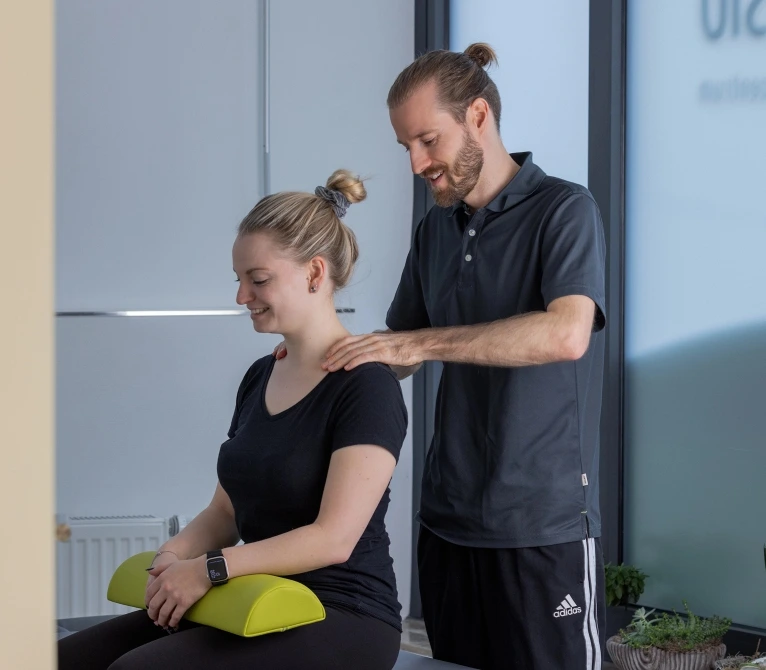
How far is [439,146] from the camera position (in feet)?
6.12

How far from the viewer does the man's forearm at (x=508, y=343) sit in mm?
1648

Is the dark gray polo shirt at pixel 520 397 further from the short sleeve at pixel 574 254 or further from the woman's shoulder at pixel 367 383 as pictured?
the woman's shoulder at pixel 367 383

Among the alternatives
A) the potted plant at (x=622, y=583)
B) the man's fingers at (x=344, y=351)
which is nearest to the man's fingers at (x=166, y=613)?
the man's fingers at (x=344, y=351)

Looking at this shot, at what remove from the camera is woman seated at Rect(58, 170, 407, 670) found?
1.46 meters

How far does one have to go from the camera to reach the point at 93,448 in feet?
10.8

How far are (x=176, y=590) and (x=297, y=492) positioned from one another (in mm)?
219

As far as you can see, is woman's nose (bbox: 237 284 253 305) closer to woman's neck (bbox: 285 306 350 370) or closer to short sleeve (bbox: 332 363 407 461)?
woman's neck (bbox: 285 306 350 370)

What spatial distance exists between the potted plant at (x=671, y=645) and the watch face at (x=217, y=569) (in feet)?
5.93

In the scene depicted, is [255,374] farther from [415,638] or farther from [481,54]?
[415,638]

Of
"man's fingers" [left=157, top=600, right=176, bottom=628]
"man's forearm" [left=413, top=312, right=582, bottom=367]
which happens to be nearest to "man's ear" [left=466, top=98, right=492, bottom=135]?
"man's forearm" [left=413, top=312, right=582, bottom=367]

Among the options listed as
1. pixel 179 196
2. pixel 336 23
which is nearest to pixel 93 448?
pixel 179 196

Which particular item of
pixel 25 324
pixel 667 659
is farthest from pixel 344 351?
pixel 667 659

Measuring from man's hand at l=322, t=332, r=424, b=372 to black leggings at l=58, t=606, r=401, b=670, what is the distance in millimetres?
367

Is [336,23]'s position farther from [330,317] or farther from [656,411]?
[330,317]
